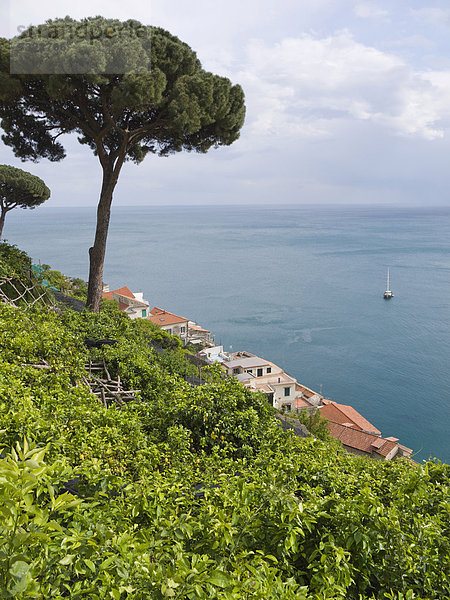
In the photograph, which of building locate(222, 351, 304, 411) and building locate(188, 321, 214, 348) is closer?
building locate(222, 351, 304, 411)

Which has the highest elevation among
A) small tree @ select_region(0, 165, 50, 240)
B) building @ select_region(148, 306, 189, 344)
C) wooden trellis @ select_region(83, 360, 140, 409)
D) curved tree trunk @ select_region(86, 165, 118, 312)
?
small tree @ select_region(0, 165, 50, 240)

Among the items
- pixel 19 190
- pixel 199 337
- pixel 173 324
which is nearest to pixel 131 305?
pixel 173 324

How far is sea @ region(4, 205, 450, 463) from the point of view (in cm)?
3116

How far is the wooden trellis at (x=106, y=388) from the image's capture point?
5.82 meters

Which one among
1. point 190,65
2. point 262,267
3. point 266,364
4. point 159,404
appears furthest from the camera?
point 262,267

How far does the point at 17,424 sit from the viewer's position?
3262 millimetres

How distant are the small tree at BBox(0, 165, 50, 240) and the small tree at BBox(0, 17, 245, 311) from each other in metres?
11.5

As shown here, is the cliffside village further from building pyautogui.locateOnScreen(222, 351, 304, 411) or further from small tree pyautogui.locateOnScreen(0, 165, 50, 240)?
small tree pyautogui.locateOnScreen(0, 165, 50, 240)

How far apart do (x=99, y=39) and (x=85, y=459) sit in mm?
8178

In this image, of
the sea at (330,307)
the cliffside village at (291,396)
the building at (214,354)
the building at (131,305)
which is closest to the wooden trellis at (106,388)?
the cliffside village at (291,396)

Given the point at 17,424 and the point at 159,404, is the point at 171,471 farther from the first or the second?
the point at 159,404

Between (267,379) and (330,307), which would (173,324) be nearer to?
(267,379)

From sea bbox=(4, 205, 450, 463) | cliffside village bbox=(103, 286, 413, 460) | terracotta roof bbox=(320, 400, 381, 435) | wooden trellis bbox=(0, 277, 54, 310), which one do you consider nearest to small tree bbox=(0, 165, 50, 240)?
cliffside village bbox=(103, 286, 413, 460)

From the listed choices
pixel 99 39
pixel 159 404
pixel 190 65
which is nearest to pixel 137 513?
pixel 159 404
